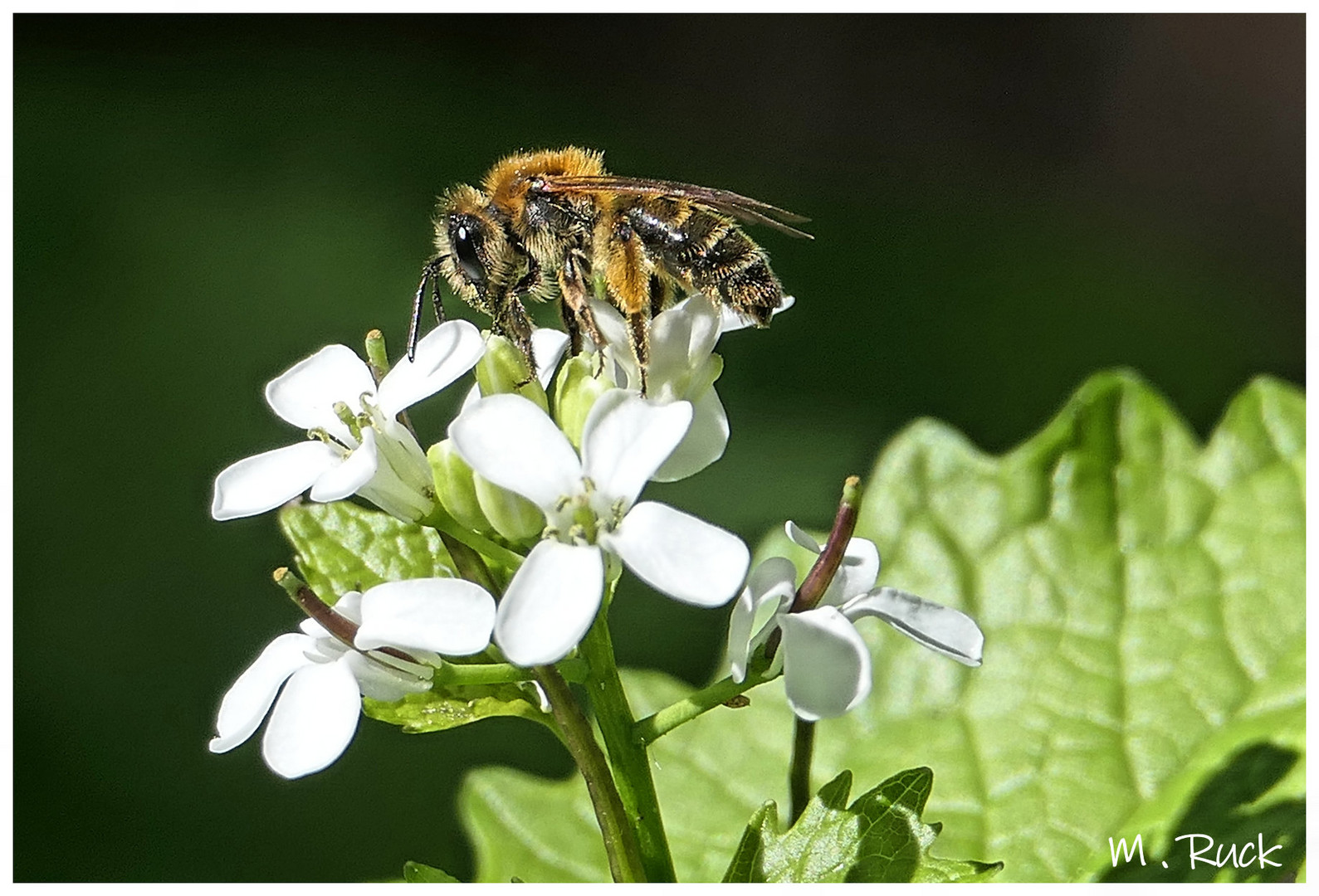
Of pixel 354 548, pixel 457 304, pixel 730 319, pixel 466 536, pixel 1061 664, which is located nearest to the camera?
pixel 466 536

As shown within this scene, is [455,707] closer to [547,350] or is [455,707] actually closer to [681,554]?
[681,554]

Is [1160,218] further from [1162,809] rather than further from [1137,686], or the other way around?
[1162,809]

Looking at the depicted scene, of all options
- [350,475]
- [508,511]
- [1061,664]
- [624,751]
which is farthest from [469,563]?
[1061,664]

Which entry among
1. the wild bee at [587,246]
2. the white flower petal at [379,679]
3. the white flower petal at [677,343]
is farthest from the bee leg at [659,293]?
the white flower petal at [379,679]

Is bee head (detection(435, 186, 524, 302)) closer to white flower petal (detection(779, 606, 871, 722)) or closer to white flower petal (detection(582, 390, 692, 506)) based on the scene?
white flower petal (detection(582, 390, 692, 506))

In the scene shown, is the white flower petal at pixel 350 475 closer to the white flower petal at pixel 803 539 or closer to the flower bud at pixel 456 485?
the flower bud at pixel 456 485

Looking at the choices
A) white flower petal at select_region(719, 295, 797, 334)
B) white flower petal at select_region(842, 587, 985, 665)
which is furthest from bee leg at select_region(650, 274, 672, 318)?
white flower petal at select_region(842, 587, 985, 665)
